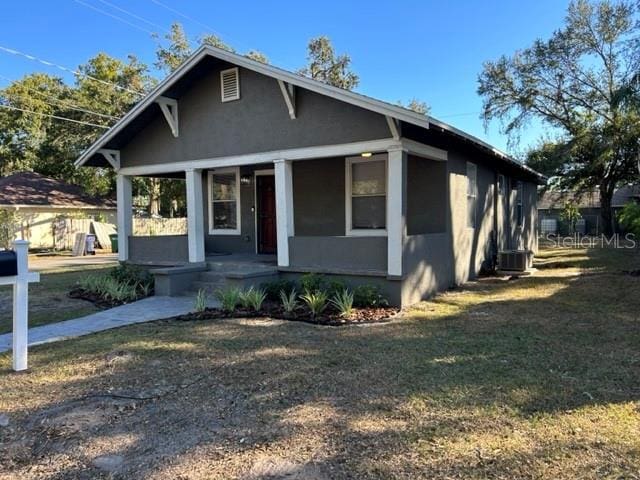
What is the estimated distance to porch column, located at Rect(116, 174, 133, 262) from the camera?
1198 cm

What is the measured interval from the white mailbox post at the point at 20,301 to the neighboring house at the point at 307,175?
15.3ft

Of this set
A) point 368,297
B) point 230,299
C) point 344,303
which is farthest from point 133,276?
point 368,297

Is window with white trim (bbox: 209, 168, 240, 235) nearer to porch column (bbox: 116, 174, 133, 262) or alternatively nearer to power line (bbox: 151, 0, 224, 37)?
porch column (bbox: 116, 174, 133, 262)

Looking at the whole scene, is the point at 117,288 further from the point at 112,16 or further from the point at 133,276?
the point at 112,16

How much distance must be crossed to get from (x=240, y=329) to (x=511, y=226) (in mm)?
11799

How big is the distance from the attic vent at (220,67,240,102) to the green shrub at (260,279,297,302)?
156 inches

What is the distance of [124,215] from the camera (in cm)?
1202

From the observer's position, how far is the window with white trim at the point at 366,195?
1003cm

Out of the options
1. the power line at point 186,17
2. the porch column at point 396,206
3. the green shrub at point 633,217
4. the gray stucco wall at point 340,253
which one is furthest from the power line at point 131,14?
the green shrub at point 633,217

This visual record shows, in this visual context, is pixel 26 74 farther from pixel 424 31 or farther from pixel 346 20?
pixel 424 31

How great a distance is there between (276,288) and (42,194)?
22.0 m

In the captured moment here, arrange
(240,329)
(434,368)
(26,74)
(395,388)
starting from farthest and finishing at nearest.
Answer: (26,74) < (240,329) < (434,368) < (395,388)

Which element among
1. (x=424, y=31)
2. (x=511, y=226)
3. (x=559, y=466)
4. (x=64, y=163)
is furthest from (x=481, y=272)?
(x=64, y=163)

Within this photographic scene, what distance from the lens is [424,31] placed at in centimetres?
2378
